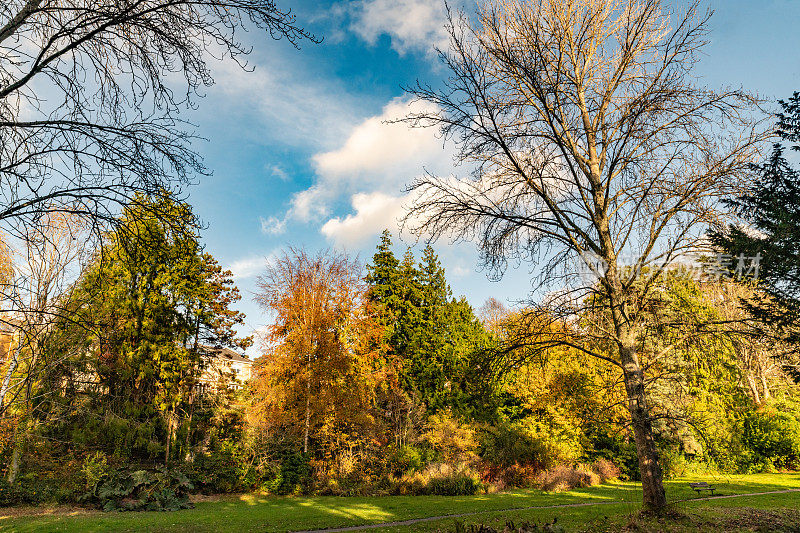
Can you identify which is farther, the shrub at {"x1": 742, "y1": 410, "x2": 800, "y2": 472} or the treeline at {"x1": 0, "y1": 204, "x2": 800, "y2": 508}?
the shrub at {"x1": 742, "y1": 410, "x2": 800, "y2": 472}

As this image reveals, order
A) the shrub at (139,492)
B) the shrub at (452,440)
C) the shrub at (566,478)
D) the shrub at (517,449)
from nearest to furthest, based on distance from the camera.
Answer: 1. the shrub at (139,492)
2. the shrub at (566,478)
3. the shrub at (452,440)
4. the shrub at (517,449)

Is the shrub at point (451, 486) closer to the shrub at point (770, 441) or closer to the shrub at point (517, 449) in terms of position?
the shrub at point (517, 449)

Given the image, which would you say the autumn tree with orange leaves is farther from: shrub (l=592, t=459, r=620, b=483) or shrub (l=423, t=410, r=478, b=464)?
shrub (l=592, t=459, r=620, b=483)

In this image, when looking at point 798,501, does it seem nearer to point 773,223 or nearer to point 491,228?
point 773,223

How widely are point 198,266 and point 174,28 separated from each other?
63.4 feet

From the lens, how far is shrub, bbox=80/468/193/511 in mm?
14602

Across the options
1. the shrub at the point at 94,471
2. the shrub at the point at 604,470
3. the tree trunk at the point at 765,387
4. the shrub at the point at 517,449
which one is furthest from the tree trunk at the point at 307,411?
the tree trunk at the point at 765,387

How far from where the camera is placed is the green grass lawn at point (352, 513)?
10.1 m

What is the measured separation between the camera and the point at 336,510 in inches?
518

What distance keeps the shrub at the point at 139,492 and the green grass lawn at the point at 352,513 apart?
2.99 feet

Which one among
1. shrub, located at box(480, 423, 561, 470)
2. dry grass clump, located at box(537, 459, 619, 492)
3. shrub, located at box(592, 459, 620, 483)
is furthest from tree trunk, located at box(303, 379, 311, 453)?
shrub, located at box(592, 459, 620, 483)

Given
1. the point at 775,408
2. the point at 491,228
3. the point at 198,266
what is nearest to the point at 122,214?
the point at 491,228

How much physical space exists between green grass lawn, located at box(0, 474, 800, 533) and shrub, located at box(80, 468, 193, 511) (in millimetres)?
912

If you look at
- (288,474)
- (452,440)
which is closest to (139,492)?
(288,474)
